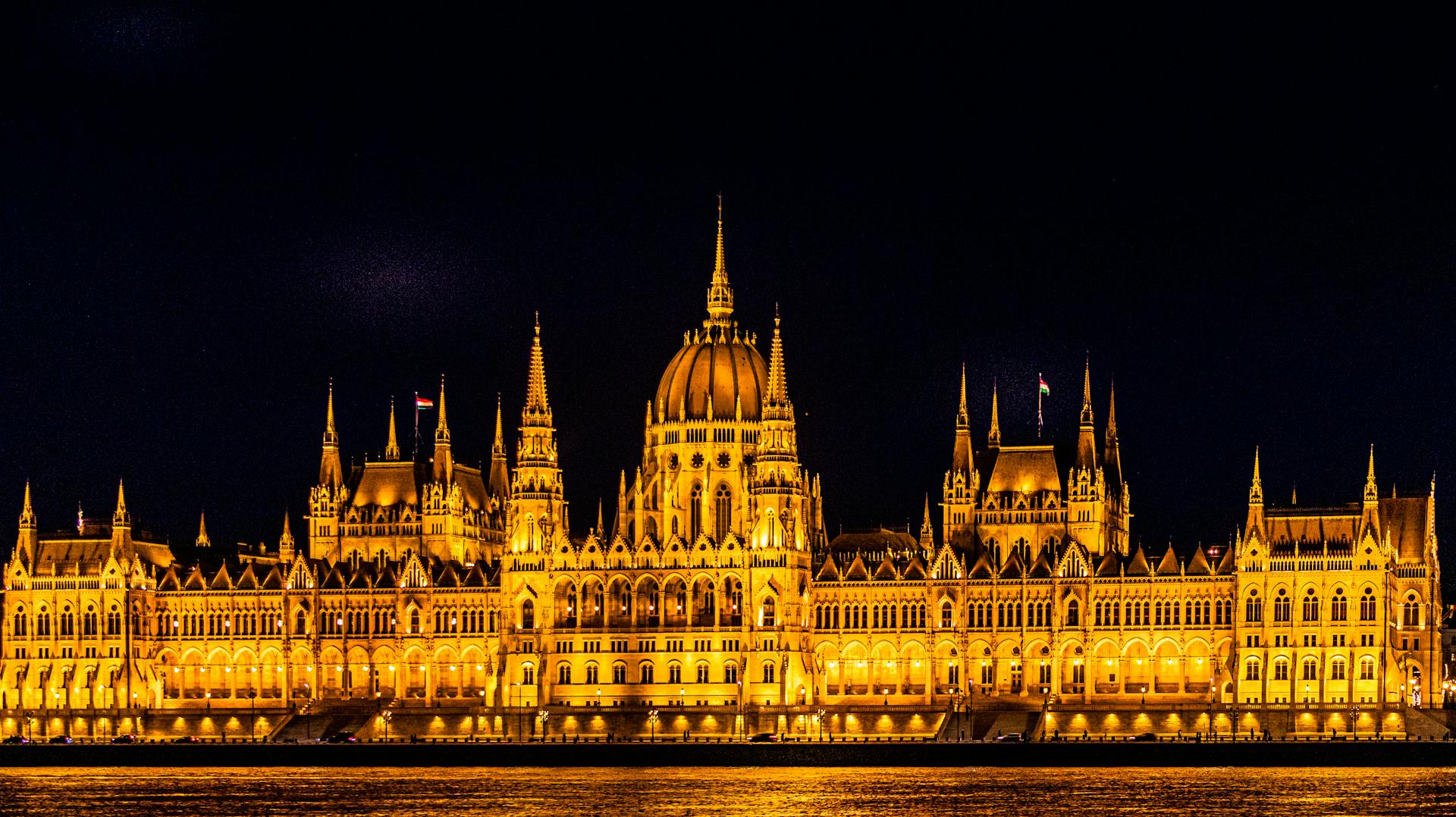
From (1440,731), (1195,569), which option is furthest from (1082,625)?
(1440,731)

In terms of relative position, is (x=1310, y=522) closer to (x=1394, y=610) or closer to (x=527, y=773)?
(x=1394, y=610)

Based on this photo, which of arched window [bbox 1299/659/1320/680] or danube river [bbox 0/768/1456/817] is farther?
arched window [bbox 1299/659/1320/680]

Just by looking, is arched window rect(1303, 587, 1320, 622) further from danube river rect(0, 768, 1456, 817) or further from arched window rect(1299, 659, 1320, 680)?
danube river rect(0, 768, 1456, 817)

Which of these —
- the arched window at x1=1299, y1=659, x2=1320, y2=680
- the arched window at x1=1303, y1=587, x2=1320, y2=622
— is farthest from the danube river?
the arched window at x1=1303, y1=587, x2=1320, y2=622

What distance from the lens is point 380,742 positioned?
18925cm

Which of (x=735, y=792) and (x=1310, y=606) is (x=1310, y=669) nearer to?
(x=1310, y=606)

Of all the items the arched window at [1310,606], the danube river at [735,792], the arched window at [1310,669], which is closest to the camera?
the danube river at [735,792]

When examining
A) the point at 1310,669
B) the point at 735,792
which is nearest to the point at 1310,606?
the point at 1310,669

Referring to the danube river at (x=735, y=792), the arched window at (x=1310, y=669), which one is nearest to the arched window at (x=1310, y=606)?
the arched window at (x=1310, y=669)

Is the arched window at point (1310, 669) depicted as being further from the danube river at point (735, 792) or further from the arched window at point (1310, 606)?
the danube river at point (735, 792)

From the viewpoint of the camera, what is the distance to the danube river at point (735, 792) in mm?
155375

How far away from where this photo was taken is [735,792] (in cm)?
16375

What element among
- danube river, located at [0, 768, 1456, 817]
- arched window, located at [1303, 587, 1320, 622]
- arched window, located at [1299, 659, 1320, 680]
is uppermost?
arched window, located at [1303, 587, 1320, 622]

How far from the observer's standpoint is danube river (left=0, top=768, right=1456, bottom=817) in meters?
155
